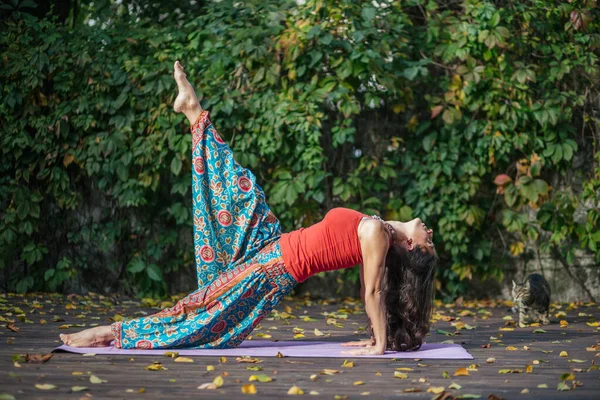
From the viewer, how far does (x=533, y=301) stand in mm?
5262

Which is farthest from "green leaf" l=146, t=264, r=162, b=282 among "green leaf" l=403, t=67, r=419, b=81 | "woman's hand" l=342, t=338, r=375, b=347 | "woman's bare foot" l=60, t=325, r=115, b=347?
"woman's hand" l=342, t=338, r=375, b=347

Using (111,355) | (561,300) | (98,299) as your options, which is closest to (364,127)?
(561,300)

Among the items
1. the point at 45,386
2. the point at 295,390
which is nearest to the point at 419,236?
the point at 295,390

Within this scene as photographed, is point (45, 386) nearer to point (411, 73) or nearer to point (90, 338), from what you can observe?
point (90, 338)

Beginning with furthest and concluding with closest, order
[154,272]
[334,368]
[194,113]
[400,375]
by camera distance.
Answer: [154,272], [194,113], [334,368], [400,375]

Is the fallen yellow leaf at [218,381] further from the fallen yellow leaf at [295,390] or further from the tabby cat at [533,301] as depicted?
the tabby cat at [533,301]

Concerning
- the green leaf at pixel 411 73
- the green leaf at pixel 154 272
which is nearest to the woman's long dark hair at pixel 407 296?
the green leaf at pixel 411 73

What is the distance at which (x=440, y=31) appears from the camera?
255 inches

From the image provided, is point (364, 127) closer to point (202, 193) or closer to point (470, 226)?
point (470, 226)

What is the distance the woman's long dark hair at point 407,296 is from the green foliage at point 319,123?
89.7 inches

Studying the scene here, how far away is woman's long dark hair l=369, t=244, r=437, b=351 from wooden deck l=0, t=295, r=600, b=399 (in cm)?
28

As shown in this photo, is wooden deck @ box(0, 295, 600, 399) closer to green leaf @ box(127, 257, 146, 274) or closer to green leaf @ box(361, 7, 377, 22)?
green leaf @ box(127, 257, 146, 274)

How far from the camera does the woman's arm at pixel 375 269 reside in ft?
12.6

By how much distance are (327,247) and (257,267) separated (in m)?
0.36
